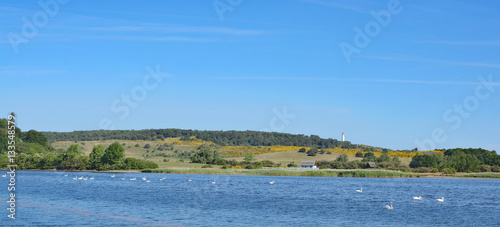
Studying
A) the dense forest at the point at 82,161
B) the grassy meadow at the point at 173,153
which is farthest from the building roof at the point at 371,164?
the dense forest at the point at 82,161

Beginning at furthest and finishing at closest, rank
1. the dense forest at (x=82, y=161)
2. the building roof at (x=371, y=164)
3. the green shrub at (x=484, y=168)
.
Result: 1. the building roof at (x=371, y=164)
2. the green shrub at (x=484, y=168)
3. the dense forest at (x=82, y=161)

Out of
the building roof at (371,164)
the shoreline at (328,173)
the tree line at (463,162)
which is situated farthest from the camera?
the building roof at (371,164)

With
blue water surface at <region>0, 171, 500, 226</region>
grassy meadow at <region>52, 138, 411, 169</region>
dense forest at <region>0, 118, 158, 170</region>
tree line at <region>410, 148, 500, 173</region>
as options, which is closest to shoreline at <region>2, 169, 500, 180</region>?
tree line at <region>410, 148, 500, 173</region>

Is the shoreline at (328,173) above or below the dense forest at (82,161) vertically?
below

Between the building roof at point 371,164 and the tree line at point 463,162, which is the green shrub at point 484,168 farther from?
the building roof at point 371,164

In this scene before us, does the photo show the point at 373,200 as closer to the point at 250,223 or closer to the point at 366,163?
the point at 250,223

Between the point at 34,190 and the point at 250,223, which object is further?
the point at 34,190

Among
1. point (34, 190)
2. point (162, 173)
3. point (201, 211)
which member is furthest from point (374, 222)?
point (162, 173)

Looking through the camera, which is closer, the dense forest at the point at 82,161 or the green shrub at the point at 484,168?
the dense forest at the point at 82,161

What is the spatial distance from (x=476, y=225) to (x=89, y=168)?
293 ft

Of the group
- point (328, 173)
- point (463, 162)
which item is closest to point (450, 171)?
point (463, 162)

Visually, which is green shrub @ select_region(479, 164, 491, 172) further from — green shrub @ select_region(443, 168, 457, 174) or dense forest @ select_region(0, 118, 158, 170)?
dense forest @ select_region(0, 118, 158, 170)

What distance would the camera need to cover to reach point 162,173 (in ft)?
338

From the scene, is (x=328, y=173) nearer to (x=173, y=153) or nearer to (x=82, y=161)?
(x=82, y=161)
